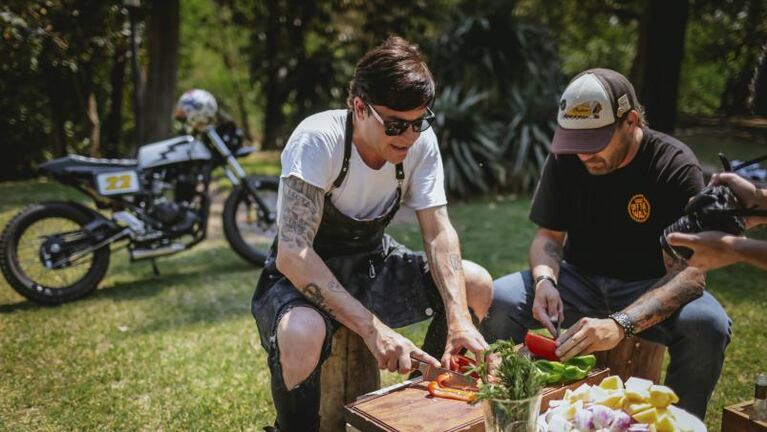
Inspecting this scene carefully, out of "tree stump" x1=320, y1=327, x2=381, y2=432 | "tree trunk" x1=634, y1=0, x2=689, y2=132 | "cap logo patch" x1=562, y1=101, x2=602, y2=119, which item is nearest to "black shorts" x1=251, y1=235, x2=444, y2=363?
"tree stump" x1=320, y1=327, x2=381, y2=432

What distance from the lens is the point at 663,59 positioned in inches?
298

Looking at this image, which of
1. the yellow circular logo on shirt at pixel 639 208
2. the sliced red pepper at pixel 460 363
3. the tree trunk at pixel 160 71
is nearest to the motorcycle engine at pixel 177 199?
the sliced red pepper at pixel 460 363

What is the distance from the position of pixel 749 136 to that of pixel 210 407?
24.2ft

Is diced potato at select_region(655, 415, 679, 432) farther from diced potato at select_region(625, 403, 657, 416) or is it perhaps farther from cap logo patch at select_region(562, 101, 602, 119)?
cap logo patch at select_region(562, 101, 602, 119)

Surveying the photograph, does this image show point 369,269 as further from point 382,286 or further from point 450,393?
point 450,393

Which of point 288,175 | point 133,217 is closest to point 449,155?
point 133,217

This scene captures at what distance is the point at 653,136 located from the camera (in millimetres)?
2906

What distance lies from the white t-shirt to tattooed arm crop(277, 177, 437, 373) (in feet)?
0.24

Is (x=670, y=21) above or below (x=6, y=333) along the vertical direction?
above

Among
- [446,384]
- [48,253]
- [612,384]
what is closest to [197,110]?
[48,253]

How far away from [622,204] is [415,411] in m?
1.37

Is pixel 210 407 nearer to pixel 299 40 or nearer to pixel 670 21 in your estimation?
pixel 670 21

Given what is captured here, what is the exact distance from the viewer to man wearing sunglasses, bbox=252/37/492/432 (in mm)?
2408

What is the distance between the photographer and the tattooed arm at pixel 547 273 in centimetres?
281
